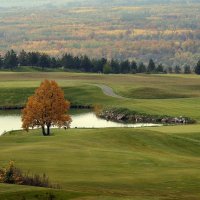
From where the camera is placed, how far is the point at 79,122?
10544 cm

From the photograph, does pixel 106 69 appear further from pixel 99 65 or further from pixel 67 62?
pixel 67 62

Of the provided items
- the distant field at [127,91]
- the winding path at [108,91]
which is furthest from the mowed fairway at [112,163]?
the winding path at [108,91]

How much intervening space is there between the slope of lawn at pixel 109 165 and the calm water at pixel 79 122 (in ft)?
113

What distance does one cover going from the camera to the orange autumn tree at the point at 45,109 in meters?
77.4

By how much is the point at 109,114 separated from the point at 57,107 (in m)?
37.6

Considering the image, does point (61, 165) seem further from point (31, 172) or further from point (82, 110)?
point (82, 110)

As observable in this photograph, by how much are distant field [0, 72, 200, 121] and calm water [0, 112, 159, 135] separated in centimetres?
793

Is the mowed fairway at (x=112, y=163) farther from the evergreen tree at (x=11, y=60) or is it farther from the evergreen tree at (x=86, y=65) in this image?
the evergreen tree at (x=86, y=65)

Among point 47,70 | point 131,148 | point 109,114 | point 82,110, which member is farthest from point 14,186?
point 47,70

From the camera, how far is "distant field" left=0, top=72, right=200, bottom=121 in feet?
384

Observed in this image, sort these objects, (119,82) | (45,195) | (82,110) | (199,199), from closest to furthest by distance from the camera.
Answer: (45,195)
(199,199)
(82,110)
(119,82)

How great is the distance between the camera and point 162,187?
39.6m

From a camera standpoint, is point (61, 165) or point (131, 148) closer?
point (61, 165)

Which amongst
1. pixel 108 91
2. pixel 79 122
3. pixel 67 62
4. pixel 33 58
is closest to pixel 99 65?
pixel 67 62
